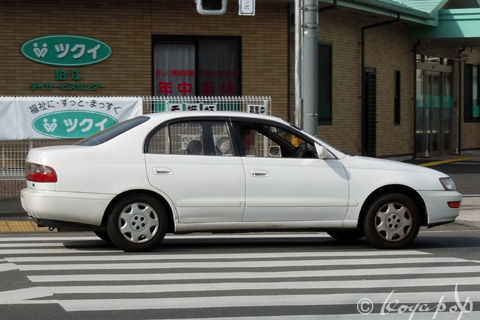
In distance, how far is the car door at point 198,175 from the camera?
10.5m

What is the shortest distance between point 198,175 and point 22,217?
16.5 feet

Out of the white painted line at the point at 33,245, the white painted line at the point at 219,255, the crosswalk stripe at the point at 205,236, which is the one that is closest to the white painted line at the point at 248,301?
the white painted line at the point at 219,255

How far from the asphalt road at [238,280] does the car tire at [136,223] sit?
0.17 meters

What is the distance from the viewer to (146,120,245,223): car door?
10477mm

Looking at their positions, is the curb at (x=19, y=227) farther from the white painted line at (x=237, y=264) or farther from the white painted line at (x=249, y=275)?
the white painted line at (x=249, y=275)

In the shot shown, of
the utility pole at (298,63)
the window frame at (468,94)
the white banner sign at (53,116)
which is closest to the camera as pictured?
the utility pole at (298,63)

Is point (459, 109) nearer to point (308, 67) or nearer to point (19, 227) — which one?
point (308, 67)

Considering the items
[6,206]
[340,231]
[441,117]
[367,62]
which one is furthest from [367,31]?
[340,231]

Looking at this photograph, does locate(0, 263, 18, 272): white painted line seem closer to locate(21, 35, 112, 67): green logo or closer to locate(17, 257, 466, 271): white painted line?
locate(17, 257, 466, 271): white painted line

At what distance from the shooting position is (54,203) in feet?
33.6

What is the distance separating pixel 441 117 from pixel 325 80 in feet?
31.2

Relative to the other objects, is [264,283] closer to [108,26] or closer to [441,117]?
[108,26]

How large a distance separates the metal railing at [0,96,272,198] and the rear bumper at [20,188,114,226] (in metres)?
7.11

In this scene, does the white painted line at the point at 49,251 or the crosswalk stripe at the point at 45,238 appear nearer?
the white painted line at the point at 49,251
